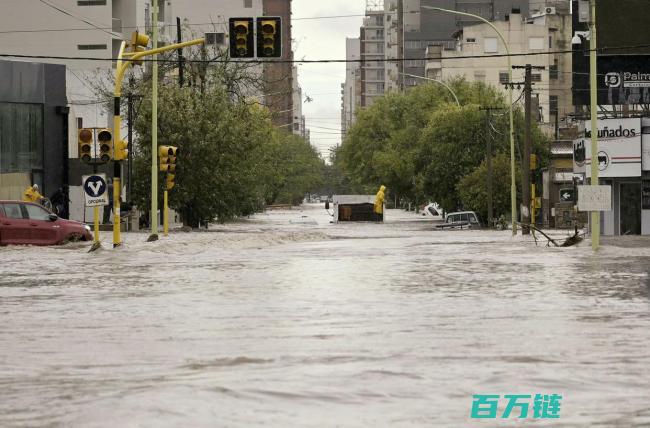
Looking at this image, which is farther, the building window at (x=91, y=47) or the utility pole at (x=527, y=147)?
the building window at (x=91, y=47)

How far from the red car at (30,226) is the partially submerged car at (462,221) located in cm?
3899

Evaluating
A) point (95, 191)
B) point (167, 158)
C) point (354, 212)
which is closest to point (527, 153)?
point (167, 158)

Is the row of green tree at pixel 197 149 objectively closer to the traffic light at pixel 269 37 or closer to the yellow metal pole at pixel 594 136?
the yellow metal pole at pixel 594 136

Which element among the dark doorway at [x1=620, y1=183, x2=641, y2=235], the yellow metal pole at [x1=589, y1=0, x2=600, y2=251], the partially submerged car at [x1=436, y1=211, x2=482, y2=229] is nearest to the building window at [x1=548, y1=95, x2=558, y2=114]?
the partially submerged car at [x1=436, y1=211, x2=482, y2=229]

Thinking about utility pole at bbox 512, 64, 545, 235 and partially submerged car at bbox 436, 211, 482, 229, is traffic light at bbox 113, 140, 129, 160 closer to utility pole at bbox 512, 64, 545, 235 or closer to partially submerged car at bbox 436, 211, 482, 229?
utility pole at bbox 512, 64, 545, 235

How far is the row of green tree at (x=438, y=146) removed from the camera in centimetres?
8181

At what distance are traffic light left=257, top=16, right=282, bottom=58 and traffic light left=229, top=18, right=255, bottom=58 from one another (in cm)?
27

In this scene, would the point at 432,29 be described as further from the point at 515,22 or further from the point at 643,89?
the point at 643,89

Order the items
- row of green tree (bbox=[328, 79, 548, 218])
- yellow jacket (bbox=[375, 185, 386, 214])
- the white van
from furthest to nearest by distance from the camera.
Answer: the white van, yellow jacket (bbox=[375, 185, 386, 214]), row of green tree (bbox=[328, 79, 548, 218])

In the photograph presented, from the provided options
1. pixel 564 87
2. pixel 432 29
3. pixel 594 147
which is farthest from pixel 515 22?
pixel 594 147

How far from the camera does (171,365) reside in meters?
13.2

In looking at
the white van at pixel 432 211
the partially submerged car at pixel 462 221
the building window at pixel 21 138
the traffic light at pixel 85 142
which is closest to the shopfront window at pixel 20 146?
the building window at pixel 21 138

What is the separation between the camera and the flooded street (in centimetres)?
1060

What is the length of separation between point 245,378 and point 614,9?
51906mm
